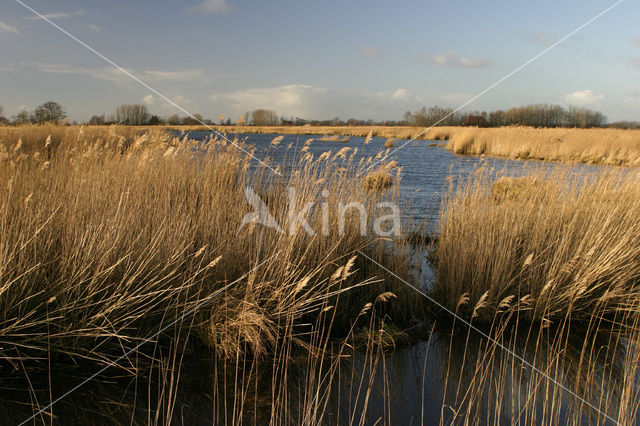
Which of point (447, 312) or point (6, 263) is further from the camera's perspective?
point (447, 312)

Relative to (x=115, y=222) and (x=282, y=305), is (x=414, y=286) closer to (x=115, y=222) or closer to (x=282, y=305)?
(x=282, y=305)

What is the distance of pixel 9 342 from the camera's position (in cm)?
289

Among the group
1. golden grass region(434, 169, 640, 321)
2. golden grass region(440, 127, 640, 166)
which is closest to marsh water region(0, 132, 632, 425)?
golden grass region(434, 169, 640, 321)

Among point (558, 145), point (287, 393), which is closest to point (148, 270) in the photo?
point (287, 393)

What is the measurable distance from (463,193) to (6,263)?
435cm

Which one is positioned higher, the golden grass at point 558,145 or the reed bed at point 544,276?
the golden grass at point 558,145

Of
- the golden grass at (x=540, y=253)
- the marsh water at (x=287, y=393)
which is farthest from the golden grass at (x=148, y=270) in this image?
the golden grass at (x=540, y=253)

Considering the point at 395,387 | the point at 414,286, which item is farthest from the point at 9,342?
the point at 414,286

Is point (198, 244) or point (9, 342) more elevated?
point (198, 244)

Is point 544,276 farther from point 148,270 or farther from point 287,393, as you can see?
point 148,270

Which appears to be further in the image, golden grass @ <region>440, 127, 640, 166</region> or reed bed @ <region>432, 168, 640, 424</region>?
golden grass @ <region>440, 127, 640, 166</region>

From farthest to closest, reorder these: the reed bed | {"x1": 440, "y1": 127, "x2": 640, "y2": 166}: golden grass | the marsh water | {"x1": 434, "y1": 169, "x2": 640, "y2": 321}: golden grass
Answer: {"x1": 440, "y1": 127, "x2": 640, "y2": 166}: golden grass
{"x1": 434, "y1": 169, "x2": 640, "y2": 321}: golden grass
the reed bed
the marsh water

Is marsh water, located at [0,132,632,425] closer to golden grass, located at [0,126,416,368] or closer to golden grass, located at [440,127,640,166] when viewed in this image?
golden grass, located at [0,126,416,368]

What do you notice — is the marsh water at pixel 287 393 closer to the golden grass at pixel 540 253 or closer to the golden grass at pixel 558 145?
the golden grass at pixel 540 253
